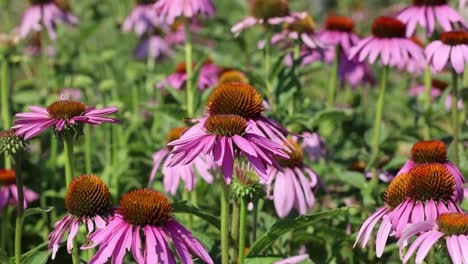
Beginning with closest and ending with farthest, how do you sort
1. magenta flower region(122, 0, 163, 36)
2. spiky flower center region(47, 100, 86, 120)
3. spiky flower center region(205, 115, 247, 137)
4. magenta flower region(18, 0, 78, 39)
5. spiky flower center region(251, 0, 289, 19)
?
1. spiky flower center region(205, 115, 247, 137)
2. spiky flower center region(47, 100, 86, 120)
3. spiky flower center region(251, 0, 289, 19)
4. magenta flower region(18, 0, 78, 39)
5. magenta flower region(122, 0, 163, 36)

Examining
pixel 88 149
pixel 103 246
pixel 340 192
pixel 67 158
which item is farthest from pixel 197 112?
pixel 103 246

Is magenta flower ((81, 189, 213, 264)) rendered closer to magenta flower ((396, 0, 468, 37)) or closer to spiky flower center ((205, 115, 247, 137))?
spiky flower center ((205, 115, 247, 137))

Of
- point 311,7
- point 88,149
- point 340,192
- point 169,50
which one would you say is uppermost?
point 311,7

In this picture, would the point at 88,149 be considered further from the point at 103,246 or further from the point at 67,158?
the point at 103,246

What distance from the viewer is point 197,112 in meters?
2.42

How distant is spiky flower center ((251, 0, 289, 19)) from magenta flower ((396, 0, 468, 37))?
40 cm

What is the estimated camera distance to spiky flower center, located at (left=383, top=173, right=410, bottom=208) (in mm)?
1442

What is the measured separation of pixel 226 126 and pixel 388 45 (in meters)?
1.06

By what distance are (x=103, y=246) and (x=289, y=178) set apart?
0.79m

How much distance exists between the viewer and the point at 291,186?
1901 millimetres

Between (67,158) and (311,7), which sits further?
(311,7)

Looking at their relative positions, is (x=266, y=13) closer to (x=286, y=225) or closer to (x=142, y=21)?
(x=286, y=225)

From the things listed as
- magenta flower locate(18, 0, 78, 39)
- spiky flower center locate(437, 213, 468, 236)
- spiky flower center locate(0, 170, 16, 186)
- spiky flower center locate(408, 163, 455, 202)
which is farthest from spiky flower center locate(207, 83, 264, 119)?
magenta flower locate(18, 0, 78, 39)

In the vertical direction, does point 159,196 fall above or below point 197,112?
below
